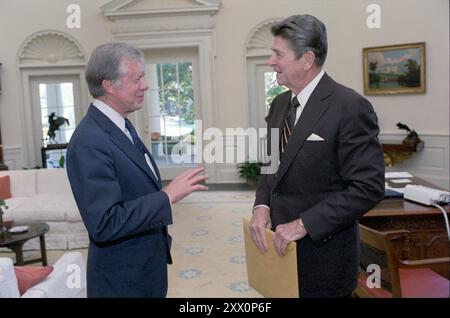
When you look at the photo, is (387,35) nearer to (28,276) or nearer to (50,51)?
(50,51)

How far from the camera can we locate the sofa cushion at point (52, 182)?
11.5 feet

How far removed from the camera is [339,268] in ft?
3.13

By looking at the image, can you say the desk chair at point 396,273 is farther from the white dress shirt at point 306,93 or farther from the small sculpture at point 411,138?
the small sculpture at point 411,138

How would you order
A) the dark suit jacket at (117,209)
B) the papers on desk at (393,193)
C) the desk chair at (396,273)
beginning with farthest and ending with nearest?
the papers on desk at (393,193) < the desk chair at (396,273) < the dark suit jacket at (117,209)

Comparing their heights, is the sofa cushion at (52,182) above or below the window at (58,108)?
below

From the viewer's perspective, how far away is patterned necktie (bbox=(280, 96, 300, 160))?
912mm

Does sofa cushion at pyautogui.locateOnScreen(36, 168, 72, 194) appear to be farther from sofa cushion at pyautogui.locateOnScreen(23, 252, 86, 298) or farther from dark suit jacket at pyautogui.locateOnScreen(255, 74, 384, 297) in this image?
dark suit jacket at pyautogui.locateOnScreen(255, 74, 384, 297)

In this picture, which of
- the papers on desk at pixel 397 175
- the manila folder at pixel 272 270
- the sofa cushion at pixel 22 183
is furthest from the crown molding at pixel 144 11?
the manila folder at pixel 272 270

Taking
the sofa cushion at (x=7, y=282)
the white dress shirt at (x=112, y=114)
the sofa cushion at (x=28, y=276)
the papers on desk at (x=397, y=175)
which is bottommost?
the sofa cushion at (x=28, y=276)

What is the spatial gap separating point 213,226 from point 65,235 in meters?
1.04

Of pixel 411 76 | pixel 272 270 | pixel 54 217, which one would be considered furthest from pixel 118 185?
pixel 411 76

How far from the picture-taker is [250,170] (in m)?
3.44

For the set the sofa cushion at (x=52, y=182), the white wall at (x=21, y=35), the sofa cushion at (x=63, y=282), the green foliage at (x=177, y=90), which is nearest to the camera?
the sofa cushion at (x=63, y=282)
